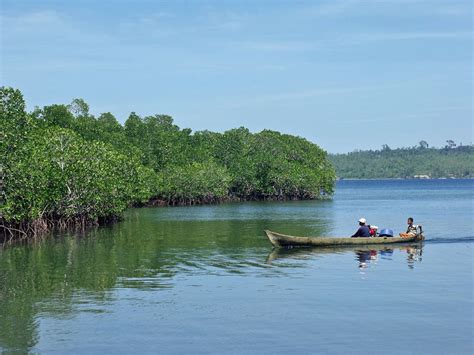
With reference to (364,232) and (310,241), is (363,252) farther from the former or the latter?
(310,241)

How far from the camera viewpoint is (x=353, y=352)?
1494 centimetres

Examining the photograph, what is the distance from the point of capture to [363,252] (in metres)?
31.7

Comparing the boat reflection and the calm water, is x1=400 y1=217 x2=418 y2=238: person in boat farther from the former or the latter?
the calm water

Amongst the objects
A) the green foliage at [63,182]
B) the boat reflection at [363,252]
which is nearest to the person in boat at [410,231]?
the boat reflection at [363,252]

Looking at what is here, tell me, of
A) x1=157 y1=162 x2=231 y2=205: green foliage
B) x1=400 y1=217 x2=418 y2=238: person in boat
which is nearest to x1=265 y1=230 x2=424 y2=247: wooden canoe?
x1=400 y1=217 x2=418 y2=238: person in boat

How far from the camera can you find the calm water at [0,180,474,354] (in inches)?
623

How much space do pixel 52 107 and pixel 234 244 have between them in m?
54.3

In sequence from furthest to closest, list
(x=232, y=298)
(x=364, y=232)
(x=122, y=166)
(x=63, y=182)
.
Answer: (x=122, y=166)
(x=63, y=182)
(x=364, y=232)
(x=232, y=298)

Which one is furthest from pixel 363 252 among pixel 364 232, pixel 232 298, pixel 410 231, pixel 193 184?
pixel 193 184

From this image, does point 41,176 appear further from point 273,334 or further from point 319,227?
point 273,334

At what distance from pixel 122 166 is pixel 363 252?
83.6 ft

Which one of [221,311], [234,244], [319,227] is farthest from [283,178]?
[221,311]

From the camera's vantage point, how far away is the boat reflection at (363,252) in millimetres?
29744

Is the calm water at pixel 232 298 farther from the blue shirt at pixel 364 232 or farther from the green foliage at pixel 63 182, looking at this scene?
the green foliage at pixel 63 182
